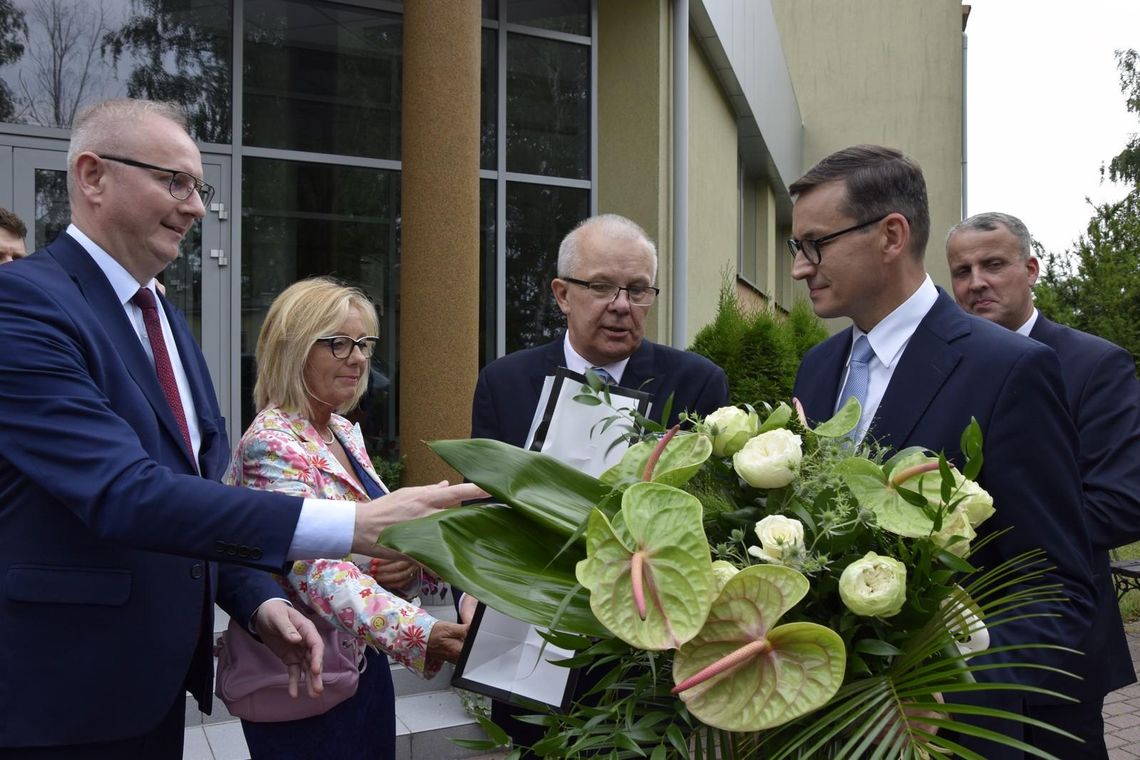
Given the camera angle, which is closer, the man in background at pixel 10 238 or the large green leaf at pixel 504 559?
the large green leaf at pixel 504 559

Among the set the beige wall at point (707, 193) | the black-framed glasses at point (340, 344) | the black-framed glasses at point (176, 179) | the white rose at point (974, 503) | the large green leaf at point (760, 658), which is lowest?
the large green leaf at point (760, 658)

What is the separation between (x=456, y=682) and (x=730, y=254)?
12439mm

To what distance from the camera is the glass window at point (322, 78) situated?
8211mm

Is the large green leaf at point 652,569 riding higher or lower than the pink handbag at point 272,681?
higher

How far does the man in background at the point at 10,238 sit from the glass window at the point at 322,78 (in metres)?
4.10

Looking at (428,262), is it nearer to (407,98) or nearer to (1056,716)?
(407,98)

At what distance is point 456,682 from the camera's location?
6.12 feet

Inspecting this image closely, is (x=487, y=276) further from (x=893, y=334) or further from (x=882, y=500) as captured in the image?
(x=882, y=500)

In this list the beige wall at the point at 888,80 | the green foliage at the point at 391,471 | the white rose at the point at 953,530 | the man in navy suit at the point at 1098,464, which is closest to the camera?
the white rose at the point at 953,530

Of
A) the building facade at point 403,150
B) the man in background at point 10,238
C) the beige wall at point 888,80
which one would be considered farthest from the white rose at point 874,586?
the beige wall at point 888,80

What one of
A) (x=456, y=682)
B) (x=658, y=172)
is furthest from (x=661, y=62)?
(x=456, y=682)

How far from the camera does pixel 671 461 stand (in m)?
1.37

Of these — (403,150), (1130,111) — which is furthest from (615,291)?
(1130,111)

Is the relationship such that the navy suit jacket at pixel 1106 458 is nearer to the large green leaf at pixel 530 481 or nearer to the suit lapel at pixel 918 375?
the suit lapel at pixel 918 375
